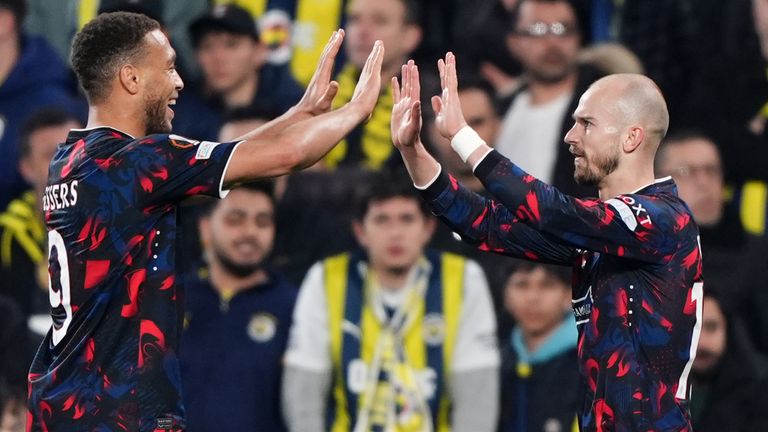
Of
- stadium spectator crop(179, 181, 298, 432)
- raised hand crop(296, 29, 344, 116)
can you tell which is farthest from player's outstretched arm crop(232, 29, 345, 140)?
stadium spectator crop(179, 181, 298, 432)

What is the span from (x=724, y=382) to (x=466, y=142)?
327 cm

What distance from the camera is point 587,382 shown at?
552 cm

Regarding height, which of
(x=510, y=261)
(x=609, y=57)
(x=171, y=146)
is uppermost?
(x=609, y=57)

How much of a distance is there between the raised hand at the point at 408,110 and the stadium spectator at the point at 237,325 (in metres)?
2.85

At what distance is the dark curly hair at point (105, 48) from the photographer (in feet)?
17.2

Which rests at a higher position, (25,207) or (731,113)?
(731,113)

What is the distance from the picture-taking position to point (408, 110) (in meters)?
5.64

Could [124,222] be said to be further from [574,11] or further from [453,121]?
[574,11]

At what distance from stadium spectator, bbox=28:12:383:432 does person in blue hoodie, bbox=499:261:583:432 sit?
318cm

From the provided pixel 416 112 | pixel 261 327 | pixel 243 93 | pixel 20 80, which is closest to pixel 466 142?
pixel 416 112

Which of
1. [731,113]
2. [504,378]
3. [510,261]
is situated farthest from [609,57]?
[504,378]

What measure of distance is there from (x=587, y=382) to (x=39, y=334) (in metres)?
4.22

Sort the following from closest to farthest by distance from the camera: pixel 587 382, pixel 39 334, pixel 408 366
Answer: pixel 587 382 < pixel 408 366 < pixel 39 334

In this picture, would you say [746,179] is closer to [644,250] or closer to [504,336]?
[504,336]
